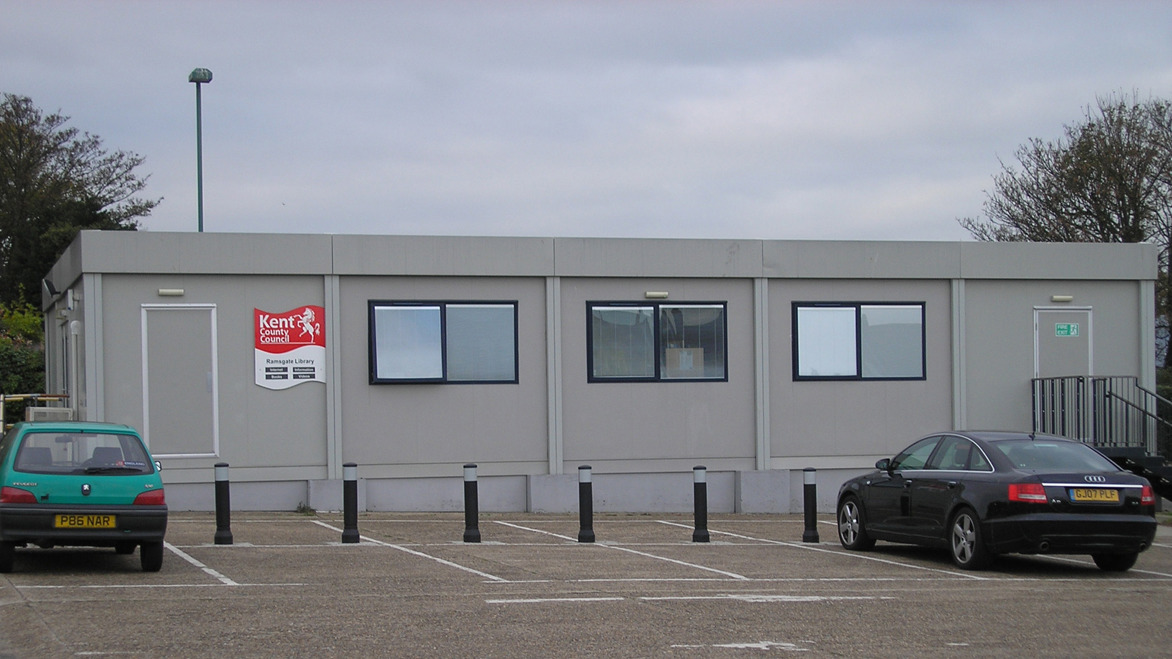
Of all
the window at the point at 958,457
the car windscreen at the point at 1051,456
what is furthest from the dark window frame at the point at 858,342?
the car windscreen at the point at 1051,456

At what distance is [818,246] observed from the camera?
2147 cm

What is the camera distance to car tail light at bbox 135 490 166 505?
468 inches

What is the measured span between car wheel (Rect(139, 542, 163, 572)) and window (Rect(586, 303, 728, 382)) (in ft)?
32.0

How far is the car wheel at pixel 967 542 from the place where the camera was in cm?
1292

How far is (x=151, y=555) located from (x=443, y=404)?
332 inches

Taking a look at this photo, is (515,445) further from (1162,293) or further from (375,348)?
(1162,293)

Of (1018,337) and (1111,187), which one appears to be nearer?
(1018,337)

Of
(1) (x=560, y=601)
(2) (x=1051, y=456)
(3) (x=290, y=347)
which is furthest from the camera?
(3) (x=290, y=347)

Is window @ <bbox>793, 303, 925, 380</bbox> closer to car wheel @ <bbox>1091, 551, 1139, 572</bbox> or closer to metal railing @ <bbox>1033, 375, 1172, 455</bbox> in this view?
metal railing @ <bbox>1033, 375, 1172, 455</bbox>

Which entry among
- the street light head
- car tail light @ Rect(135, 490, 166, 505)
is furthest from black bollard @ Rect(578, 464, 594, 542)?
the street light head

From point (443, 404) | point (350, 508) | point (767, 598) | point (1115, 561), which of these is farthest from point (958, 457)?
point (443, 404)

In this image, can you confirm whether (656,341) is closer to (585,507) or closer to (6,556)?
(585,507)

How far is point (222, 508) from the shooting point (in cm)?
1448

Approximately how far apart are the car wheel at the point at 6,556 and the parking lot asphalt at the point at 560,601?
0.33 feet
